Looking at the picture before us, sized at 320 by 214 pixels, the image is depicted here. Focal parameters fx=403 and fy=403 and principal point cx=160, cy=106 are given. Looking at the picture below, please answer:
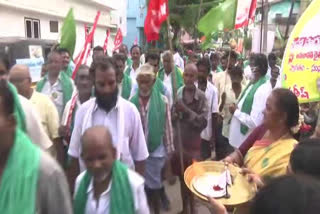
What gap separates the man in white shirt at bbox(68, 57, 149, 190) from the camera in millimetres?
2955

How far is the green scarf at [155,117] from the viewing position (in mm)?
4039

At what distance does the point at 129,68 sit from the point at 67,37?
4.31ft

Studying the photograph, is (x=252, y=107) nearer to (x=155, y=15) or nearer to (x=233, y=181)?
(x=155, y=15)

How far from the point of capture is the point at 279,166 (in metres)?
2.31

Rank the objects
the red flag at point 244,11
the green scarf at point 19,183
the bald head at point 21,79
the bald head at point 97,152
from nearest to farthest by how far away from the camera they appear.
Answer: the green scarf at point 19,183 → the bald head at point 97,152 → the bald head at point 21,79 → the red flag at point 244,11

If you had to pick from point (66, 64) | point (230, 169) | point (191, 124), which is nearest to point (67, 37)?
point (66, 64)

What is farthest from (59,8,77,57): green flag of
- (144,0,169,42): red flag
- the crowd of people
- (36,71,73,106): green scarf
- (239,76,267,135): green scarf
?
(239,76,267,135): green scarf

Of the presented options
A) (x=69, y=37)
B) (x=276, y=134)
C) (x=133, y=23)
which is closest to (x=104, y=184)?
(x=276, y=134)

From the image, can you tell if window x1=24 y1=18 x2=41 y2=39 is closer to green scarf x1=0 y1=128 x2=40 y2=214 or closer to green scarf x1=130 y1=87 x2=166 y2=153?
green scarf x1=130 y1=87 x2=166 y2=153

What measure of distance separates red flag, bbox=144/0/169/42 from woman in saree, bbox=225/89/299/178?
8.72 ft

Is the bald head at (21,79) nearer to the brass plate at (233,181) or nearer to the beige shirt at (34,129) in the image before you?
the beige shirt at (34,129)

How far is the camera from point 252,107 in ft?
14.5

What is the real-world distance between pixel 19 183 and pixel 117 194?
649 millimetres

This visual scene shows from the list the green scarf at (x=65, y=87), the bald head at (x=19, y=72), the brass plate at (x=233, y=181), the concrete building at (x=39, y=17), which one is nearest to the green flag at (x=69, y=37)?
the green scarf at (x=65, y=87)
